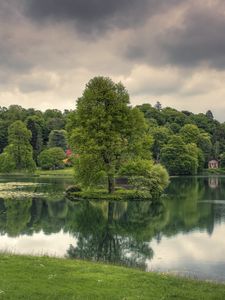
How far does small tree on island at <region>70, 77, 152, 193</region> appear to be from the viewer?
5147 centimetres

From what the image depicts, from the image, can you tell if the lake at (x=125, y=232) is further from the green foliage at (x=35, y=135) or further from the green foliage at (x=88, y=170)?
the green foliage at (x=35, y=135)

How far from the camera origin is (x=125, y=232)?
3012 centimetres

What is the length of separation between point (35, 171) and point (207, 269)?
99121 millimetres

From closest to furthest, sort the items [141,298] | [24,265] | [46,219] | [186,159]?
[141,298] → [24,265] → [46,219] → [186,159]

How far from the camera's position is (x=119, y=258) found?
73.8ft

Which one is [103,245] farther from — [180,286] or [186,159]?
[186,159]

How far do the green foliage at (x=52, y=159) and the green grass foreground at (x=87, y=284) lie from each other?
107 m

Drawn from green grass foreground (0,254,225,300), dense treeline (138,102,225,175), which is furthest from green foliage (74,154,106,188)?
dense treeline (138,102,225,175)

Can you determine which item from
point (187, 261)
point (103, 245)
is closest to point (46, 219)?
point (103, 245)

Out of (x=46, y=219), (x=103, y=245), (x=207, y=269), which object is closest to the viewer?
(x=207, y=269)

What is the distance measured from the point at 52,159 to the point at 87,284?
11057cm

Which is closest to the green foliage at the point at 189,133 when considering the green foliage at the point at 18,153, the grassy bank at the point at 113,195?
the green foliage at the point at 18,153

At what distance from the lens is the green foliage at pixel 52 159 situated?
123m

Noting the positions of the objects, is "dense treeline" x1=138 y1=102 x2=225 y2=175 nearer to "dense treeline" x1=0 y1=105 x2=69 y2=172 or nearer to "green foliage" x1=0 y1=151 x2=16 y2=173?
"dense treeline" x1=0 y1=105 x2=69 y2=172
